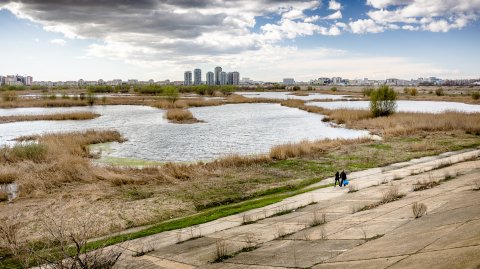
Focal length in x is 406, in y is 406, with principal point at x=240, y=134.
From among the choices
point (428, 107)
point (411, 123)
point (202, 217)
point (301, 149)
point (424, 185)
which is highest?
point (428, 107)

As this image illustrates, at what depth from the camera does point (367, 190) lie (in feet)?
56.6

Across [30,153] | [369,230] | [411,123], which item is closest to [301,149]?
[30,153]

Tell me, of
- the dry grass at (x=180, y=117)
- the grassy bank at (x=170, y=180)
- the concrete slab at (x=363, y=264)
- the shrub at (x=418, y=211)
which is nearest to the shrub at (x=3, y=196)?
the grassy bank at (x=170, y=180)

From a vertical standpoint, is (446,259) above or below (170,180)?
above

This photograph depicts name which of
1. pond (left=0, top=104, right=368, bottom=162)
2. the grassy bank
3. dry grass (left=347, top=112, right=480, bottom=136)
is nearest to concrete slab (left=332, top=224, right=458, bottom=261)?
the grassy bank

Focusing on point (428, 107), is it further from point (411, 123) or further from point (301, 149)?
point (301, 149)

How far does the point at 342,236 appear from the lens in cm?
1034

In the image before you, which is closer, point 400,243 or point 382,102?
point 400,243

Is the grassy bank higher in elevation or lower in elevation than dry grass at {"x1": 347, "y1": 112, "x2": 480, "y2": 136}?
lower

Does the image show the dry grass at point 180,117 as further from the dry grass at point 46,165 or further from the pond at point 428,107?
the pond at point 428,107

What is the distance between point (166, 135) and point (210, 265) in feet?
115

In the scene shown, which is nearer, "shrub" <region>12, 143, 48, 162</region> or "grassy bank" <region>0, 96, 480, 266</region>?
"grassy bank" <region>0, 96, 480, 266</region>

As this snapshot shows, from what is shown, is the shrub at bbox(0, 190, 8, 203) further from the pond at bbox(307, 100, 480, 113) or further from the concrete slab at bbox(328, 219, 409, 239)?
the pond at bbox(307, 100, 480, 113)

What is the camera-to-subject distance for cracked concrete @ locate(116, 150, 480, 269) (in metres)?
7.18
